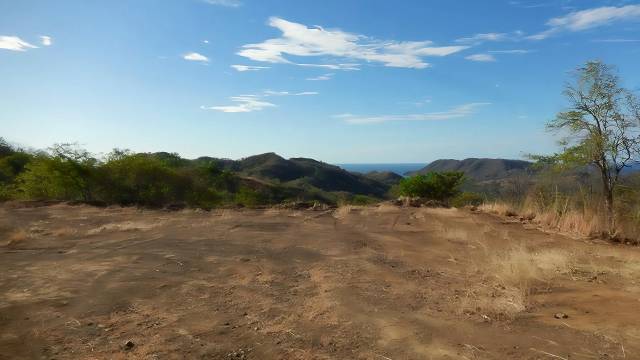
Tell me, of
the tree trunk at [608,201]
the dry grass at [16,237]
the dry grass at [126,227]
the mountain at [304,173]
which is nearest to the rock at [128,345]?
the dry grass at [16,237]

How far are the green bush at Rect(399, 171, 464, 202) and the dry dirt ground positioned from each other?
15727 mm

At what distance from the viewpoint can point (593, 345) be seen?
3.90 metres

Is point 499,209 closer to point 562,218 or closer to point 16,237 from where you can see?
point 562,218

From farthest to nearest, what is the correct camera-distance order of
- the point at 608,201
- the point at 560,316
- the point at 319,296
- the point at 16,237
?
1. the point at 608,201
2. the point at 16,237
3. the point at 319,296
4. the point at 560,316

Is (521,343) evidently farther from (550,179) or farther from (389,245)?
(550,179)

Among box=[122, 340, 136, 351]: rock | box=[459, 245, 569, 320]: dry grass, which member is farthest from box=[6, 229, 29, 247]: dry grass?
box=[459, 245, 569, 320]: dry grass

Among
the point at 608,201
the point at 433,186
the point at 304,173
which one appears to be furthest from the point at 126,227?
the point at 304,173

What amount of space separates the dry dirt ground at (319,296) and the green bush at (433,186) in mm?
15727

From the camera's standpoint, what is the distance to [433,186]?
2638cm

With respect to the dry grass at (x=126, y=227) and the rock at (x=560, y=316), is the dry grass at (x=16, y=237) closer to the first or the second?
the dry grass at (x=126, y=227)

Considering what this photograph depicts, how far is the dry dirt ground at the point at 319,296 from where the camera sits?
158 inches

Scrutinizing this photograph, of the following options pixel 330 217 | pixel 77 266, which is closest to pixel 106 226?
pixel 77 266

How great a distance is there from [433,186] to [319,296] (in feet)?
71.6

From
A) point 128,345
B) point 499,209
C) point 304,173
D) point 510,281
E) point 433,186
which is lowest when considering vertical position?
point 128,345
